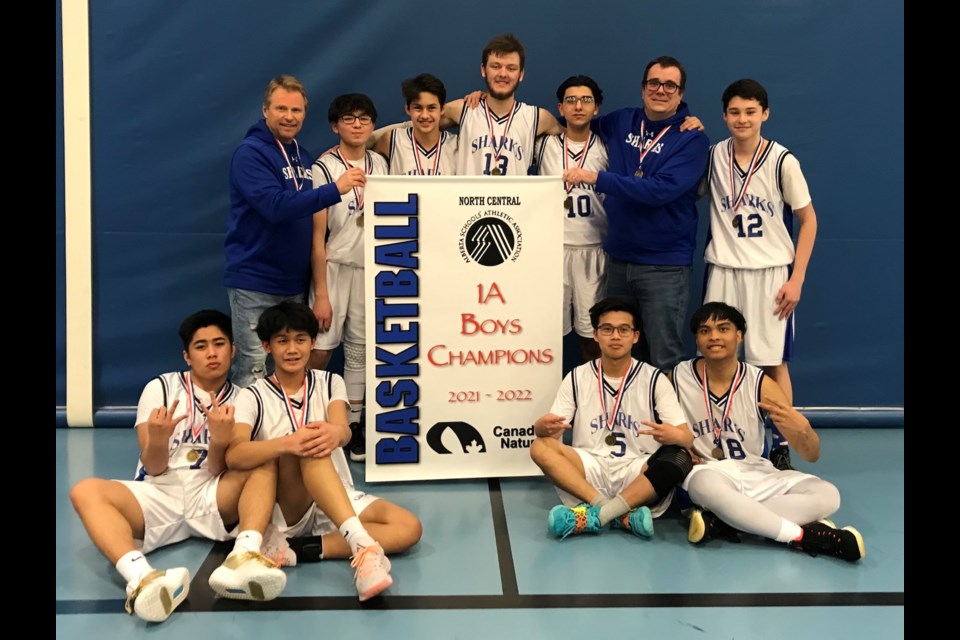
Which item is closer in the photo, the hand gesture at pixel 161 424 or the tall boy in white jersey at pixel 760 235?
the hand gesture at pixel 161 424

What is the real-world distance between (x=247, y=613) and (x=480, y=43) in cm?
347

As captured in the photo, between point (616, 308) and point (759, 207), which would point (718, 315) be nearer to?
point (616, 308)

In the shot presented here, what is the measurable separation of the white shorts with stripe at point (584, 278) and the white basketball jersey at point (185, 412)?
75.7 inches

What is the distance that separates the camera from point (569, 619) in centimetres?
318

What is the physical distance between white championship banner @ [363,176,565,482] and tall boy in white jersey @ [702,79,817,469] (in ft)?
2.78

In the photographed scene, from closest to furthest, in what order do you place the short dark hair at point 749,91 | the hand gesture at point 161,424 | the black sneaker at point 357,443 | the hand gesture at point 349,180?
the hand gesture at point 161,424, the hand gesture at point 349,180, the short dark hair at point 749,91, the black sneaker at point 357,443

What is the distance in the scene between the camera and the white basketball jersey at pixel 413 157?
481cm

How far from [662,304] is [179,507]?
2521mm

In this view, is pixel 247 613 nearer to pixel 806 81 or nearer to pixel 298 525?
pixel 298 525

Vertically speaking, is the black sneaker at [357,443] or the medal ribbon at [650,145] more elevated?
the medal ribbon at [650,145]

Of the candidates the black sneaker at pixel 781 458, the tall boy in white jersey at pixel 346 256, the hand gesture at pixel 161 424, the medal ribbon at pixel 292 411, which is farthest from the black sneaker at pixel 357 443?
the black sneaker at pixel 781 458

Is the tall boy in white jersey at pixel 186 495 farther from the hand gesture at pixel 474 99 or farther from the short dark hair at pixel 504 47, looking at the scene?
the short dark hair at pixel 504 47

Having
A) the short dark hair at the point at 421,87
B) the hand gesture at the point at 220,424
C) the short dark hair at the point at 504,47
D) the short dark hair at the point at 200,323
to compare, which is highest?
the short dark hair at the point at 504,47

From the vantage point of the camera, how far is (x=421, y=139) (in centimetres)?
482
